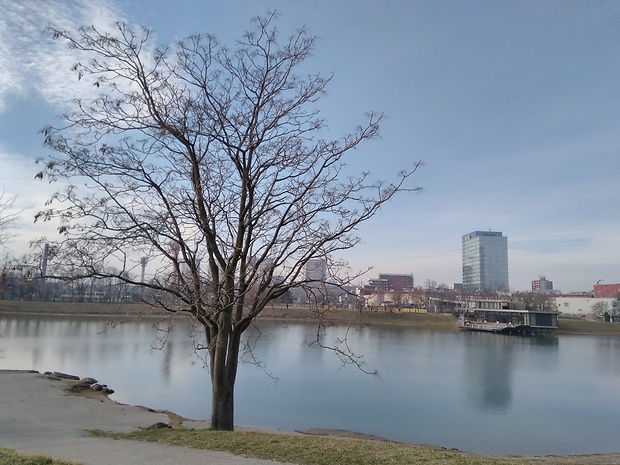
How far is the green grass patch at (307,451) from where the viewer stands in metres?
6.12

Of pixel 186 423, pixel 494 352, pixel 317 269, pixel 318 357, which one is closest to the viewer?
pixel 317 269

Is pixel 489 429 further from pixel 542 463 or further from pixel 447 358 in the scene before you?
pixel 447 358

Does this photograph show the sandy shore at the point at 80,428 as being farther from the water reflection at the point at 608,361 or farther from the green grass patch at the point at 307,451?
the water reflection at the point at 608,361

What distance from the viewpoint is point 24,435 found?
8.92 m

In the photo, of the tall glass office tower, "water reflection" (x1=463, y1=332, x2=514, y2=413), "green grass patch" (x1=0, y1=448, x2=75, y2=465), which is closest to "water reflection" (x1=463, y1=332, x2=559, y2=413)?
"water reflection" (x1=463, y1=332, x2=514, y2=413)

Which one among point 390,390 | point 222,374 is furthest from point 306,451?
point 390,390

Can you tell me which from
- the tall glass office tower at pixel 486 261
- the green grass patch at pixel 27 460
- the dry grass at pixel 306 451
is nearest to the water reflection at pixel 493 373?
the dry grass at pixel 306 451

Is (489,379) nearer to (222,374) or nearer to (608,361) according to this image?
(608,361)

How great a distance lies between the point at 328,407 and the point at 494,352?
95.7 feet

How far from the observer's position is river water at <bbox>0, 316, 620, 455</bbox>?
15.7 m

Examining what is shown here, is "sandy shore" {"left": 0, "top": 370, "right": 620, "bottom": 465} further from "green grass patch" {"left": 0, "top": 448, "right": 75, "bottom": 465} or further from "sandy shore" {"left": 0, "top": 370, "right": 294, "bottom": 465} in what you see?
"green grass patch" {"left": 0, "top": 448, "right": 75, "bottom": 465}

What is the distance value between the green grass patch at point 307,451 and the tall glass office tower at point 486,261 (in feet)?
613

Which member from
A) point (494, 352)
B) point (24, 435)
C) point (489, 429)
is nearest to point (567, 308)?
point (494, 352)

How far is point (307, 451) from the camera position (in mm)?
6656
